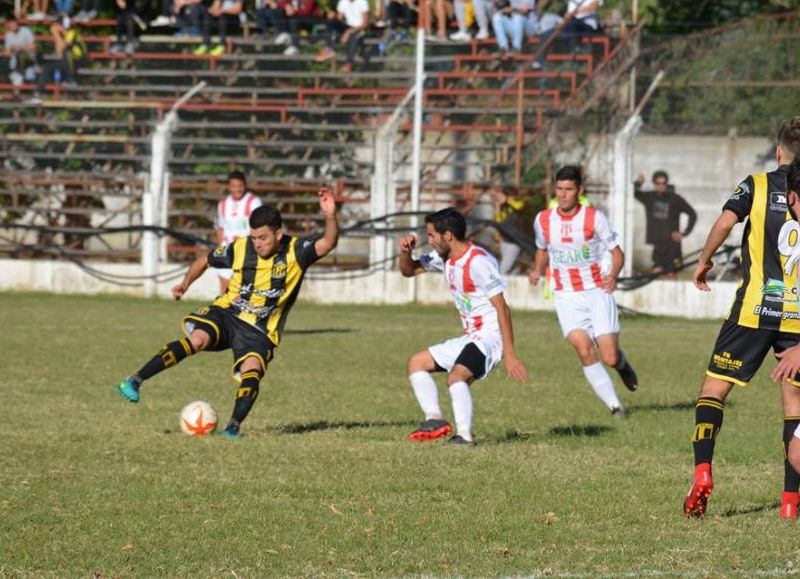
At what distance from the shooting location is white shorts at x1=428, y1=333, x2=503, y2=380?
10492 mm

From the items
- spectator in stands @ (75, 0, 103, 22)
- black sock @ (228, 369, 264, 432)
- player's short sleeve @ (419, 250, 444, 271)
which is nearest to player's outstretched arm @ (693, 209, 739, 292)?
player's short sleeve @ (419, 250, 444, 271)

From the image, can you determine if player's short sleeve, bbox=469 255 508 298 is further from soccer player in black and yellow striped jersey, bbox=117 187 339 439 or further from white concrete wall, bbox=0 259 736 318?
white concrete wall, bbox=0 259 736 318

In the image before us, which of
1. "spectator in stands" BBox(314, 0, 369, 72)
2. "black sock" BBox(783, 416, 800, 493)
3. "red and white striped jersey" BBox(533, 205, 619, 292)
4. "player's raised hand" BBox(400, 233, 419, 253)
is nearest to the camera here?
"black sock" BBox(783, 416, 800, 493)

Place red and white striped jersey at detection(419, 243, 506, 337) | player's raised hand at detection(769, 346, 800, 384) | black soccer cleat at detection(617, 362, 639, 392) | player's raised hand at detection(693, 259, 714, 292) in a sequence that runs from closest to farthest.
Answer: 1. player's raised hand at detection(769, 346, 800, 384)
2. player's raised hand at detection(693, 259, 714, 292)
3. red and white striped jersey at detection(419, 243, 506, 337)
4. black soccer cleat at detection(617, 362, 639, 392)

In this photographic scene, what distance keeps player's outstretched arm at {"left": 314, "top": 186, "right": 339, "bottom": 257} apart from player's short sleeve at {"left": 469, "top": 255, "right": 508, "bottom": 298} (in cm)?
102

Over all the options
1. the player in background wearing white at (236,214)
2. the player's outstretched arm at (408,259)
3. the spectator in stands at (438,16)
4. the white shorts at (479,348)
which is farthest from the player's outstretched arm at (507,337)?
the spectator in stands at (438,16)

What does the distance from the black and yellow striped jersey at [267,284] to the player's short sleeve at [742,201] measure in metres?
4.05

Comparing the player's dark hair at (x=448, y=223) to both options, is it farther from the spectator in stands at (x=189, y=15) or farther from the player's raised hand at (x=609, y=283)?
the spectator in stands at (x=189, y=15)

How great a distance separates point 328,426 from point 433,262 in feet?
4.90

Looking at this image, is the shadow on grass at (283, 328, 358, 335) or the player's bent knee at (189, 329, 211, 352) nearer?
the player's bent knee at (189, 329, 211, 352)

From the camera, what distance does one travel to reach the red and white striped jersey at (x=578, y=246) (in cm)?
1257

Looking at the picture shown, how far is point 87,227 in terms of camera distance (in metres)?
26.8

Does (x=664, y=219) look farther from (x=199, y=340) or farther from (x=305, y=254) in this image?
(x=199, y=340)

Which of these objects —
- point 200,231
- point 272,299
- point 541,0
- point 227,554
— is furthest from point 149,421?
point 541,0
